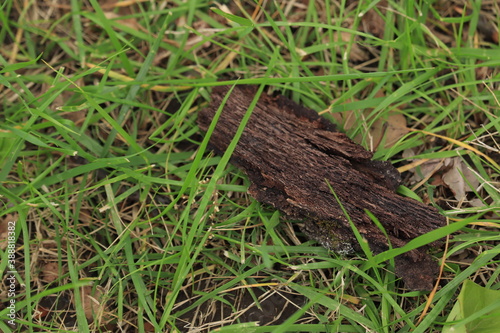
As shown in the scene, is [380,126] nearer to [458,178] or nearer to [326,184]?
[458,178]

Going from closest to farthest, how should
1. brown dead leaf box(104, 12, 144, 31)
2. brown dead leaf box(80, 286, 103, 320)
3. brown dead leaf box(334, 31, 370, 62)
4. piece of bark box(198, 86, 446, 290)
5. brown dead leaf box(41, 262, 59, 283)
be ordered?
piece of bark box(198, 86, 446, 290), brown dead leaf box(80, 286, 103, 320), brown dead leaf box(41, 262, 59, 283), brown dead leaf box(334, 31, 370, 62), brown dead leaf box(104, 12, 144, 31)

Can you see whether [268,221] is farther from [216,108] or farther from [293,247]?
[216,108]

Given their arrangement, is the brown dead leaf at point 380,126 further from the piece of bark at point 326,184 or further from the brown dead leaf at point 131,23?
the brown dead leaf at point 131,23

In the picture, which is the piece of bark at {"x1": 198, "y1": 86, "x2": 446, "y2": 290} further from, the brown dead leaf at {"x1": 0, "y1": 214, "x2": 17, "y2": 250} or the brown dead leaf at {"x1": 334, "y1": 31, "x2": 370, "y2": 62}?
the brown dead leaf at {"x1": 0, "y1": 214, "x2": 17, "y2": 250}

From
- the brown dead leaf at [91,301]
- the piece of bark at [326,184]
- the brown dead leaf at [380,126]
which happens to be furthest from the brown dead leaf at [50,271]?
the brown dead leaf at [380,126]

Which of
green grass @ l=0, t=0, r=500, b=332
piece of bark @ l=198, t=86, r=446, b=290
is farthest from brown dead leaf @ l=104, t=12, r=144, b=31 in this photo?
piece of bark @ l=198, t=86, r=446, b=290

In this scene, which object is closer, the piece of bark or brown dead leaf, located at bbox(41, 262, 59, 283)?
the piece of bark
